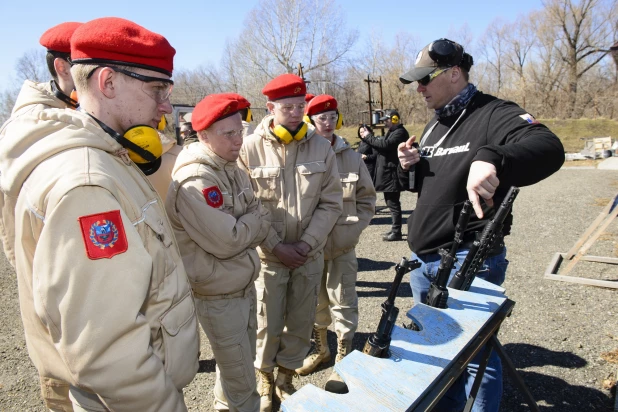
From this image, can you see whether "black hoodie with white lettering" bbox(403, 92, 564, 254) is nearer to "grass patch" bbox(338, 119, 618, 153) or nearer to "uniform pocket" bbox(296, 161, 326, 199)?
"uniform pocket" bbox(296, 161, 326, 199)

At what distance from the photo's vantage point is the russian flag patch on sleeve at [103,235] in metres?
1.07

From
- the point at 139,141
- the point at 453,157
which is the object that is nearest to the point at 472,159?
the point at 453,157

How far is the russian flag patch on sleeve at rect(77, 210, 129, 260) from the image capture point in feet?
3.51

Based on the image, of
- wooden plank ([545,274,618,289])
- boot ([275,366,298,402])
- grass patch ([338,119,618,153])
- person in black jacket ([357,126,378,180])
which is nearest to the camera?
boot ([275,366,298,402])

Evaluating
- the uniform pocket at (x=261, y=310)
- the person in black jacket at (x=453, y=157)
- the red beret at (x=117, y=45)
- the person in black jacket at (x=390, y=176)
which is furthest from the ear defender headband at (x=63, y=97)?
the person in black jacket at (x=390, y=176)

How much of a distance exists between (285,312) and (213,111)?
1.66 metres

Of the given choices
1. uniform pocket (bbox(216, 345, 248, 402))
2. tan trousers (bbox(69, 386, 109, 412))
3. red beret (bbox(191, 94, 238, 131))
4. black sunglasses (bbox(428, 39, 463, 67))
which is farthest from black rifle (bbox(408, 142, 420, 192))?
tan trousers (bbox(69, 386, 109, 412))

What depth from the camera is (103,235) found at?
1.08 m

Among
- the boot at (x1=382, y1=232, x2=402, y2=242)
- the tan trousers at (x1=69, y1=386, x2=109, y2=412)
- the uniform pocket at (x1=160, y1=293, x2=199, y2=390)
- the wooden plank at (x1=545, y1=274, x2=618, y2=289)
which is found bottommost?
the wooden plank at (x1=545, y1=274, x2=618, y2=289)

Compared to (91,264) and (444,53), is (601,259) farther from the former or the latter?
(91,264)

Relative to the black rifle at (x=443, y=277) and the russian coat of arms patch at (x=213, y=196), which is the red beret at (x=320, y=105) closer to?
the russian coat of arms patch at (x=213, y=196)

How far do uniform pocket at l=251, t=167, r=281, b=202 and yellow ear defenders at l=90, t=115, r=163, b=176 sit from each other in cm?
160

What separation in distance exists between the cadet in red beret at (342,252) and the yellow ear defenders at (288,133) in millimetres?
941

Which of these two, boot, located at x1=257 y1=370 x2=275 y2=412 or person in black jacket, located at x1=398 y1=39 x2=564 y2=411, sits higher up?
person in black jacket, located at x1=398 y1=39 x2=564 y2=411
